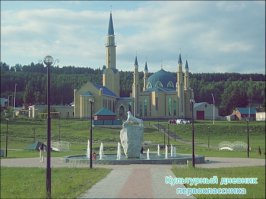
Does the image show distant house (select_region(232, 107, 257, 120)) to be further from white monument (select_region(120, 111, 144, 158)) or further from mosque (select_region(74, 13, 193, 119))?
white monument (select_region(120, 111, 144, 158))

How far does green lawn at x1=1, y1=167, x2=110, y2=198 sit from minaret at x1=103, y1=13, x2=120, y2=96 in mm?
70621

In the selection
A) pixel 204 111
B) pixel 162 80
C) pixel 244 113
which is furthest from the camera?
pixel 162 80

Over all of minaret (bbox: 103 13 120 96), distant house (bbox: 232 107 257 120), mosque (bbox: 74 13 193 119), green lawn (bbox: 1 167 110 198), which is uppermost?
minaret (bbox: 103 13 120 96)

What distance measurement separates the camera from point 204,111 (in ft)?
129

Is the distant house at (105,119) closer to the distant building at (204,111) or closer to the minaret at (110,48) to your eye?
the minaret at (110,48)

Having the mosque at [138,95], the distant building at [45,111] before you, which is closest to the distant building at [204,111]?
the mosque at [138,95]

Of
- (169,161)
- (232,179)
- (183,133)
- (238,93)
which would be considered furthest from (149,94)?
(232,179)

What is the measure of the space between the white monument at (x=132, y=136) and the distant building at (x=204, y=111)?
967cm

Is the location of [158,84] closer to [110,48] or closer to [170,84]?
[170,84]

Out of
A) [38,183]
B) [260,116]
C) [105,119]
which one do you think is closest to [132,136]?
[38,183]

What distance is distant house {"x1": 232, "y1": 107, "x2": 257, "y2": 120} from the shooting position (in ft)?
161

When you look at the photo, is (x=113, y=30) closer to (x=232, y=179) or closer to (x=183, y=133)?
(x=183, y=133)

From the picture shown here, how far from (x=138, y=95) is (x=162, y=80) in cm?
1680

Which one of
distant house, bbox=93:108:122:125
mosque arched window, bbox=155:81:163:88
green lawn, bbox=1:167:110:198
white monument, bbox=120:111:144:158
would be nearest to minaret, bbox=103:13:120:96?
mosque arched window, bbox=155:81:163:88
